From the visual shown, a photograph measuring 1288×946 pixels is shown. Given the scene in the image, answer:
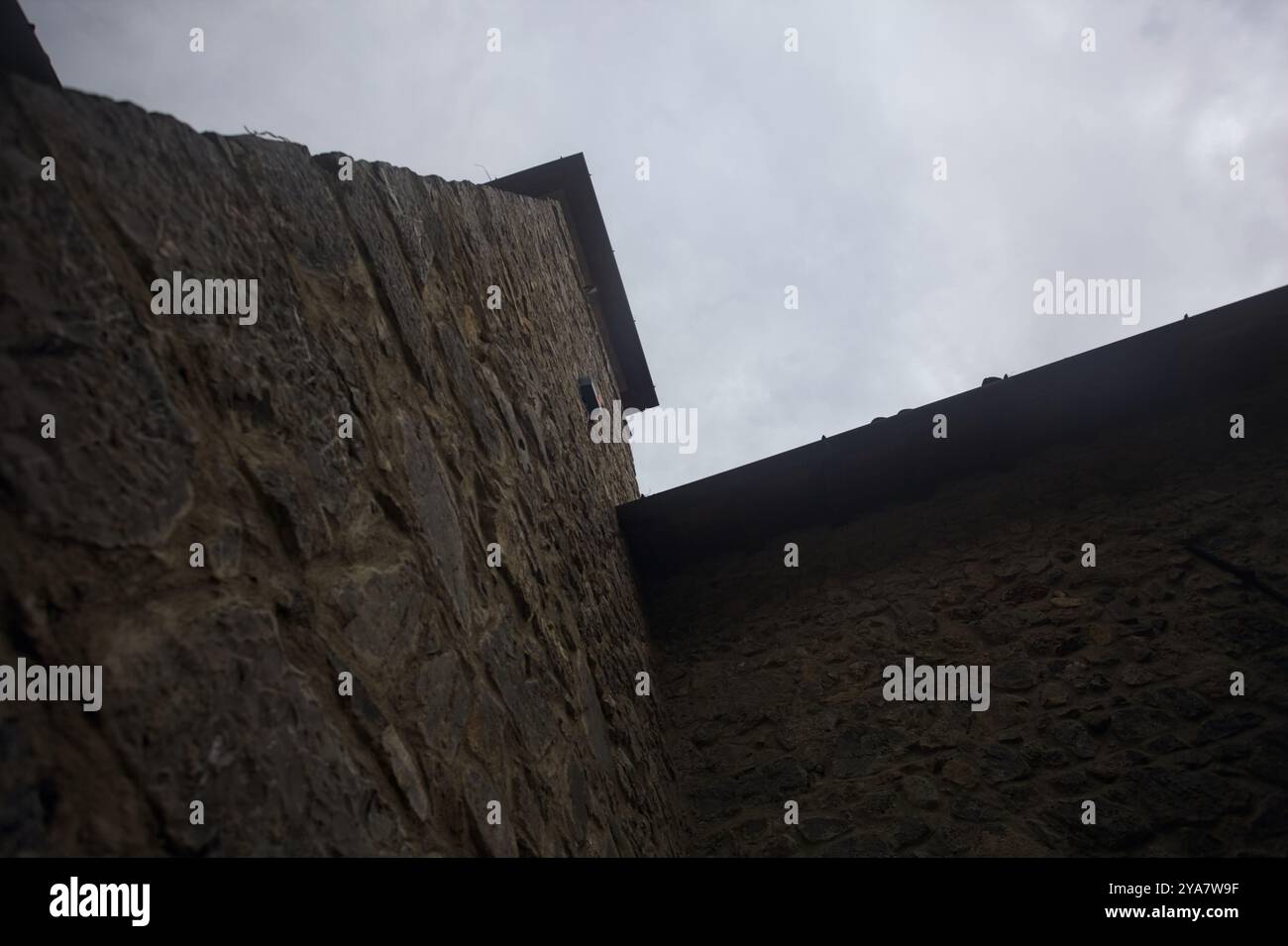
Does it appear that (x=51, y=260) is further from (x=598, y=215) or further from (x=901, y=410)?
(x=598, y=215)

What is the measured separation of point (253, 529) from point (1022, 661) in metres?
3.77

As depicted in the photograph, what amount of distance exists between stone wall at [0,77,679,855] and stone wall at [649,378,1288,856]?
1.66m

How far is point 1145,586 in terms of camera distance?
4.30 meters

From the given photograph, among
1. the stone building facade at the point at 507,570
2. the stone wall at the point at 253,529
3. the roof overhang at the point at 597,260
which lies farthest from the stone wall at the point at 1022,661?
the roof overhang at the point at 597,260

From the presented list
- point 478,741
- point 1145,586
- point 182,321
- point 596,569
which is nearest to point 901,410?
point 1145,586

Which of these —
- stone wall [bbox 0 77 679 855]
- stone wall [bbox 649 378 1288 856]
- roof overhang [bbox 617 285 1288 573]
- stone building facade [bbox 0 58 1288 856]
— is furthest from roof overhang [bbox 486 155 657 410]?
stone wall [bbox 0 77 679 855]

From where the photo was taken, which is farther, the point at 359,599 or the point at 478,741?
the point at 478,741

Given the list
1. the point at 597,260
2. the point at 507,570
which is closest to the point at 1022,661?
the point at 507,570

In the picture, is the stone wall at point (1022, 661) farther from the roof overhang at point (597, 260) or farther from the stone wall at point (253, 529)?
the roof overhang at point (597, 260)

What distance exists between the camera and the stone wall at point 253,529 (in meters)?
1.05

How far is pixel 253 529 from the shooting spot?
4.67 feet

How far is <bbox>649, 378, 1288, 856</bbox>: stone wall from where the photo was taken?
369 centimetres

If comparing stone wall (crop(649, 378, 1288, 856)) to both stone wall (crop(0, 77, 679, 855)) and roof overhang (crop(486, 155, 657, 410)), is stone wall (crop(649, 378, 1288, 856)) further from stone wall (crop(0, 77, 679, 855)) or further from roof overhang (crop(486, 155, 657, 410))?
roof overhang (crop(486, 155, 657, 410))
